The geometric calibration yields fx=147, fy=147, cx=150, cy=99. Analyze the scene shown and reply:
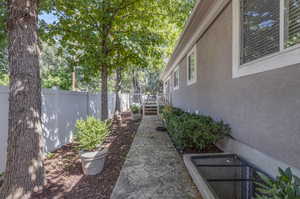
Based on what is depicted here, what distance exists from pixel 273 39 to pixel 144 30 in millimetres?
4276

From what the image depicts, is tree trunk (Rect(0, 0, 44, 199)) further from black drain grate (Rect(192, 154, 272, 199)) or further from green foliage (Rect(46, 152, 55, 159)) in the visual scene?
black drain grate (Rect(192, 154, 272, 199))

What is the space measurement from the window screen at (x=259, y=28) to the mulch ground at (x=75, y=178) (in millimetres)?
3255

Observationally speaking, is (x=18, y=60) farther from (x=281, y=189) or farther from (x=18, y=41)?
(x=281, y=189)

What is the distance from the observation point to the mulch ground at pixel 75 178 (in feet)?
7.74

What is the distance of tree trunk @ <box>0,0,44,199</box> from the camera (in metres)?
2.24

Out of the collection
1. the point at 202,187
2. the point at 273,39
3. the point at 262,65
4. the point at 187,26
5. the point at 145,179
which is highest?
the point at 187,26

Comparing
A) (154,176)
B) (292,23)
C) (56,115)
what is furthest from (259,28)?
(56,115)

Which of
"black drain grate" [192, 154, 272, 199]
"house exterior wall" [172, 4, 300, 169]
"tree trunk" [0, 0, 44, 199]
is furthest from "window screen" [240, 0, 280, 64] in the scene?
"tree trunk" [0, 0, 44, 199]

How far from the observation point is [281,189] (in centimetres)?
118

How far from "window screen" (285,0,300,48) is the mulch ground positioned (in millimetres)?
3280

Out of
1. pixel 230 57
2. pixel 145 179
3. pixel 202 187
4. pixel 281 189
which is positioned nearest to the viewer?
pixel 281 189

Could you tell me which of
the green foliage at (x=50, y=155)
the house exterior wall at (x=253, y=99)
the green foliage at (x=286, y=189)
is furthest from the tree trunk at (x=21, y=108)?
the house exterior wall at (x=253, y=99)

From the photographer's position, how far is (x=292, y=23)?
175 cm

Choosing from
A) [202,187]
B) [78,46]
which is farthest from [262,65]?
[78,46]
